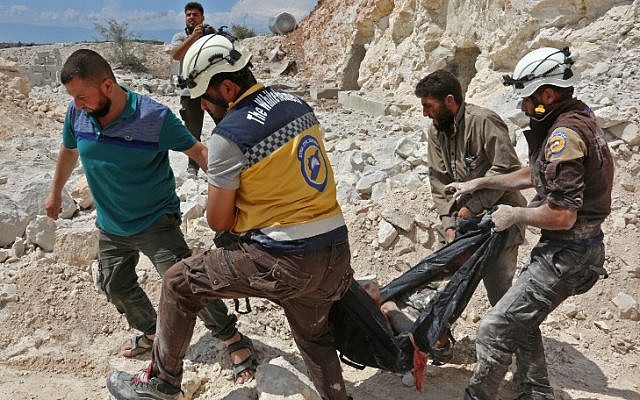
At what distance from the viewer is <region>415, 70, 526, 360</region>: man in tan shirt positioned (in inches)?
124

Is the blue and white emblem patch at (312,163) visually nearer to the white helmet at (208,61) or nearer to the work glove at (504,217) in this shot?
the white helmet at (208,61)

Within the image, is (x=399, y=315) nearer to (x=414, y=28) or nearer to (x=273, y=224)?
(x=273, y=224)

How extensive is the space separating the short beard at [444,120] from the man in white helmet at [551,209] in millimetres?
517

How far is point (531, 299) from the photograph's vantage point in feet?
8.87

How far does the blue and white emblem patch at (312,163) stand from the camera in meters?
2.30

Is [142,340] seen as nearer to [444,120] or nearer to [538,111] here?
[444,120]

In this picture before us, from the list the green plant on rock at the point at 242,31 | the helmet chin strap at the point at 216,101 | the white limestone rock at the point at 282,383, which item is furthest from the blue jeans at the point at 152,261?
the green plant on rock at the point at 242,31

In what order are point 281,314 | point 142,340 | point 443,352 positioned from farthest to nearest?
point 281,314, point 142,340, point 443,352

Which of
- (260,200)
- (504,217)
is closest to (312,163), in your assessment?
(260,200)

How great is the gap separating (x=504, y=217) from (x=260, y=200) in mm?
1208

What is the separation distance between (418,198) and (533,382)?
2469 mm

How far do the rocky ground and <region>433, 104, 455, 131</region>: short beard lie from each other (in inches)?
55.2

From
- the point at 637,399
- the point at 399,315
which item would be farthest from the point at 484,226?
the point at 637,399

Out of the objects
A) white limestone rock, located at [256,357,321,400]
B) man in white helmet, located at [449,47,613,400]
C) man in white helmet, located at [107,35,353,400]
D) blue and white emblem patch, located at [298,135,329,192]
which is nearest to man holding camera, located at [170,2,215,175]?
white limestone rock, located at [256,357,321,400]
